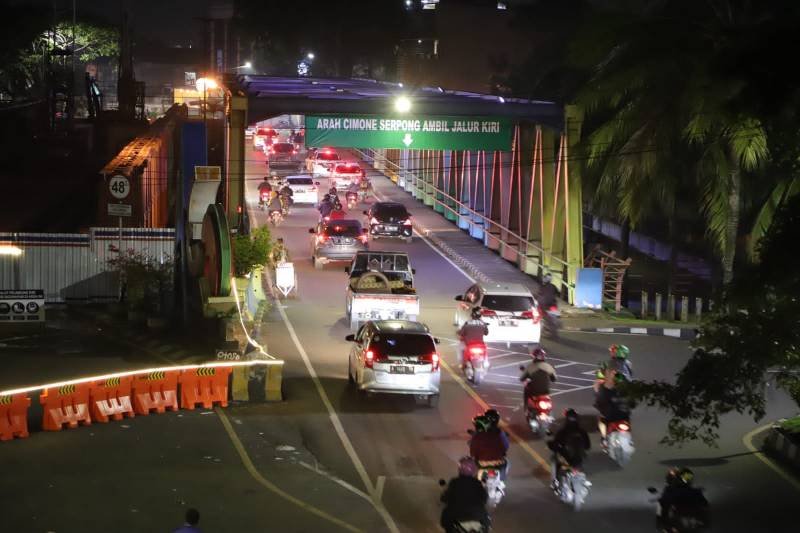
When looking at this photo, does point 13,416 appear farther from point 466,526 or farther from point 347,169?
point 347,169

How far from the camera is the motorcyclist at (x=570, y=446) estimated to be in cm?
1480

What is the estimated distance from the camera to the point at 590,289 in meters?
31.3

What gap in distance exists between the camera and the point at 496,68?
71.6 meters

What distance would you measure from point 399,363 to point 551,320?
333 inches

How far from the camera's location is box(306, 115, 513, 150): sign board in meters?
32.1

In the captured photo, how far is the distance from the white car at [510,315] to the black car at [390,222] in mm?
15764

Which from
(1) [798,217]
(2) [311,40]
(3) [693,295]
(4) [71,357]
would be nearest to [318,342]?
(4) [71,357]

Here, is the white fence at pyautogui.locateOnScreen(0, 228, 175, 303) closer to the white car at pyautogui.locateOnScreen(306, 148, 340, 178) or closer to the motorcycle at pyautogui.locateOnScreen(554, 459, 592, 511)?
the motorcycle at pyautogui.locateOnScreen(554, 459, 592, 511)

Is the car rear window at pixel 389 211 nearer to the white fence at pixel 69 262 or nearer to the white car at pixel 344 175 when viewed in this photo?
the white car at pixel 344 175

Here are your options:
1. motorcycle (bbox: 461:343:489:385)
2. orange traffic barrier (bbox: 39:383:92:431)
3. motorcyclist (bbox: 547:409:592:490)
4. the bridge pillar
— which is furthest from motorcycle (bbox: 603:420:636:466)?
the bridge pillar

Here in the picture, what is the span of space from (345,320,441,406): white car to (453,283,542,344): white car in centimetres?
505

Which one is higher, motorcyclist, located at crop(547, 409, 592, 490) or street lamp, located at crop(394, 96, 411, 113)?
street lamp, located at crop(394, 96, 411, 113)

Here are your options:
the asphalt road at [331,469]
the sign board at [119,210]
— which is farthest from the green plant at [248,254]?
the asphalt road at [331,469]

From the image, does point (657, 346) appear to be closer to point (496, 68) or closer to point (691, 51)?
point (691, 51)
